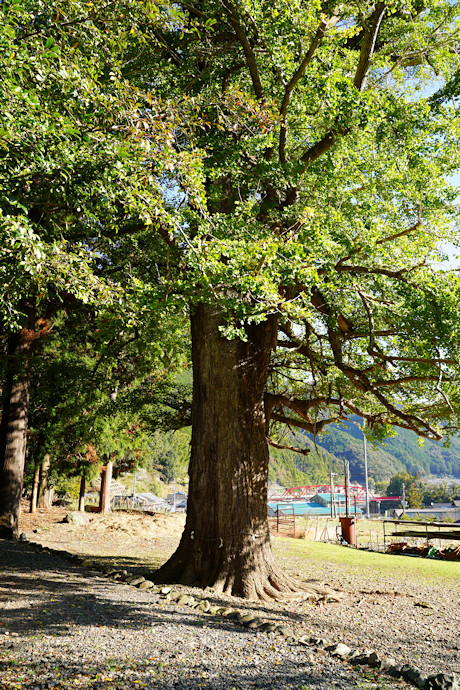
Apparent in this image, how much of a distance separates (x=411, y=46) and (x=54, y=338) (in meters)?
14.4

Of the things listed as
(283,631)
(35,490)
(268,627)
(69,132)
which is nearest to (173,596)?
(268,627)

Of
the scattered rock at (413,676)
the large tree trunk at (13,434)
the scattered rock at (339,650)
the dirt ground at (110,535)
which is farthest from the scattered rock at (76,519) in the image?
the scattered rock at (413,676)

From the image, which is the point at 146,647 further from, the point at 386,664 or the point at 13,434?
the point at 13,434

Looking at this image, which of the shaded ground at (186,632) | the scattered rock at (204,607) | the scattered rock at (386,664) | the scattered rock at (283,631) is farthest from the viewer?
the scattered rock at (204,607)

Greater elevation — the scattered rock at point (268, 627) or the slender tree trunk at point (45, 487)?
the slender tree trunk at point (45, 487)

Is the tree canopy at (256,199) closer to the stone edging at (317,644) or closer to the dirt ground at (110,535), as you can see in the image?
the stone edging at (317,644)

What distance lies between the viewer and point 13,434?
1254cm

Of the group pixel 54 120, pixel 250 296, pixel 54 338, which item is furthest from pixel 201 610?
pixel 54 338

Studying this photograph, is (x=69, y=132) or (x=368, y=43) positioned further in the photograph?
(x=368, y=43)

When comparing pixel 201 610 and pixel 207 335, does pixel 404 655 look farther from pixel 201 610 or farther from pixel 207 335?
pixel 207 335

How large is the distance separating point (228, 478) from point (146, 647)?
358 centimetres

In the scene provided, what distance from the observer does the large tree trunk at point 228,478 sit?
24.4 feet

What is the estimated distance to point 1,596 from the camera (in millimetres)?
5750

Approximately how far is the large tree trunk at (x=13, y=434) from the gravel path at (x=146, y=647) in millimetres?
6253
